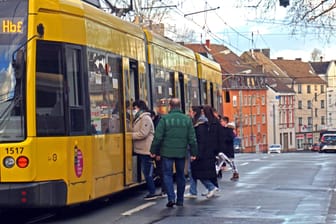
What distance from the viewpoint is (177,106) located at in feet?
46.5

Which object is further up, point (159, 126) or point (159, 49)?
point (159, 49)

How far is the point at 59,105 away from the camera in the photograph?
460 inches

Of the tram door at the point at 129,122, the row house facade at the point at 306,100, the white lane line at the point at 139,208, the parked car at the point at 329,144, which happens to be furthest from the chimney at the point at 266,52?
the white lane line at the point at 139,208

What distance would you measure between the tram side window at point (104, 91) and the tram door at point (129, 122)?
34cm

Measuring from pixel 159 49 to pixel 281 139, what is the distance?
307ft

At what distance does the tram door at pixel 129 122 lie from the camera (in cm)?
1434

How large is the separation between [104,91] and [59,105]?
1668 millimetres

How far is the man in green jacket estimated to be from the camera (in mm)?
13914

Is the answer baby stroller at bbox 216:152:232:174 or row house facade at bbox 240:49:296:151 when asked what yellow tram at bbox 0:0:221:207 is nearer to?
baby stroller at bbox 216:152:232:174

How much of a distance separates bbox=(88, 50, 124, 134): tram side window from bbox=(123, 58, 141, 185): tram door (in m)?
0.34

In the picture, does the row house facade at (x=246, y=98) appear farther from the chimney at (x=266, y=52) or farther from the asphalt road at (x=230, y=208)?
the asphalt road at (x=230, y=208)

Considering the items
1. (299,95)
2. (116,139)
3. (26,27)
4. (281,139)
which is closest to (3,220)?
(116,139)

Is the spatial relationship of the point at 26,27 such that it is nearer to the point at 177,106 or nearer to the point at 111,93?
the point at 111,93

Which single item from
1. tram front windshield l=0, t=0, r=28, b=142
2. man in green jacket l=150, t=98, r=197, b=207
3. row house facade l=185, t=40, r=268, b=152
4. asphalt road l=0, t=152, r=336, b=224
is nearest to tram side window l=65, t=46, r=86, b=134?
tram front windshield l=0, t=0, r=28, b=142
